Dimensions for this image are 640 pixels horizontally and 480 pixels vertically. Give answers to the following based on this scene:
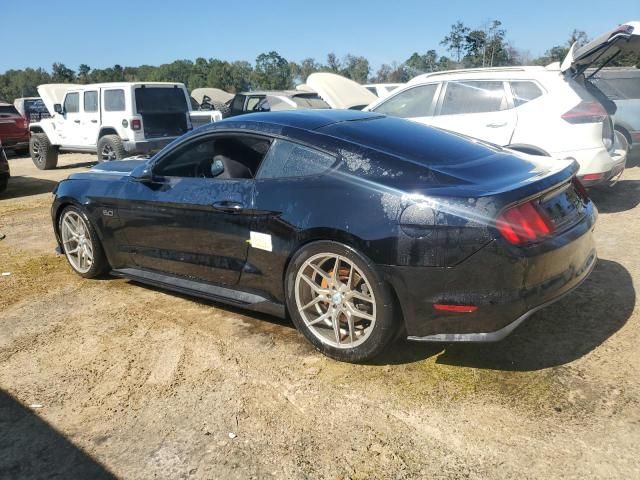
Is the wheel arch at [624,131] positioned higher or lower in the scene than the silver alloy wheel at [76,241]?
higher

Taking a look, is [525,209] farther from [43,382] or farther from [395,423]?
[43,382]

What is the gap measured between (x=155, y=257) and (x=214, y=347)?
1.04m

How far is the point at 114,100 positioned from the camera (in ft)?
36.2

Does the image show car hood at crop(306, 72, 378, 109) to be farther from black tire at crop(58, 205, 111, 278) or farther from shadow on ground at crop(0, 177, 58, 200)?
black tire at crop(58, 205, 111, 278)

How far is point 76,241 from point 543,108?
499 centimetres

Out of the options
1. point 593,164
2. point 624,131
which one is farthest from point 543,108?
point 624,131

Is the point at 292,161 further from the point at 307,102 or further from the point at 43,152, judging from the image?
the point at 43,152

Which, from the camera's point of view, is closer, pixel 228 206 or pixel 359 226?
pixel 359 226

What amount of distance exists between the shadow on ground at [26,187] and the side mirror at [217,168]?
24.3 feet

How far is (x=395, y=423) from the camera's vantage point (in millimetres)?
2621

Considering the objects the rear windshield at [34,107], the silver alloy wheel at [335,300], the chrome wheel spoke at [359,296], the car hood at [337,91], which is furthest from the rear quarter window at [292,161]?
the rear windshield at [34,107]

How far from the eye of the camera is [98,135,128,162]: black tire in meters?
10.8

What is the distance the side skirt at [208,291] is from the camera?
3.52 metres

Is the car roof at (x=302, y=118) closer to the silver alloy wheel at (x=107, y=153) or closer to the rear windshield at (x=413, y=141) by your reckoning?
the rear windshield at (x=413, y=141)
